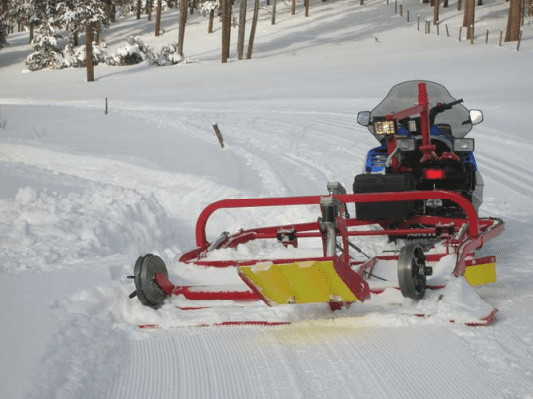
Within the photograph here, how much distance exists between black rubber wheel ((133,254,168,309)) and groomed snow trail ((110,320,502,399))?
Result: 0.95 feet

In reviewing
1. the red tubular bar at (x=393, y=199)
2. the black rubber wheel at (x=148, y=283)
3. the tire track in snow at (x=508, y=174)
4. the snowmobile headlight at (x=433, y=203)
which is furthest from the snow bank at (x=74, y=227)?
the tire track in snow at (x=508, y=174)

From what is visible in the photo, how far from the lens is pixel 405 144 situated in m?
7.50

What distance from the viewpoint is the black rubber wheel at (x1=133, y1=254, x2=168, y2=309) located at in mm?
5180

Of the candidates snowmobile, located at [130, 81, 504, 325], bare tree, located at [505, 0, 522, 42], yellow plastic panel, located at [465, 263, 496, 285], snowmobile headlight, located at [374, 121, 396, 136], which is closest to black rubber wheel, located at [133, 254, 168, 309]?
snowmobile, located at [130, 81, 504, 325]

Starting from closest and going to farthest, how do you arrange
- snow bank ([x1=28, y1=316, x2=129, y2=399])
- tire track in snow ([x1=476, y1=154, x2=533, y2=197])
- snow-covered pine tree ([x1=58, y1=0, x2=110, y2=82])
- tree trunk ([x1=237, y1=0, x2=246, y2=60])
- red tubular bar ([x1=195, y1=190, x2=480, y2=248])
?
snow bank ([x1=28, y1=316, x2=129, y2=399])
red tubular bar ([x1=195, y1=190, x2=480, y2=248])
tire track in snow ([x1=476, y1=154, x2=533, y2=197])
snow-covered pine tree ([x1=58, y1=0, x2=110, y2=82])
tree trunk ([x1=237, y1=0, x2=246, y2=60])

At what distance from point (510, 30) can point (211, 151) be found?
28166 mm

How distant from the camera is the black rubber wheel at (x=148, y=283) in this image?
5180 mm

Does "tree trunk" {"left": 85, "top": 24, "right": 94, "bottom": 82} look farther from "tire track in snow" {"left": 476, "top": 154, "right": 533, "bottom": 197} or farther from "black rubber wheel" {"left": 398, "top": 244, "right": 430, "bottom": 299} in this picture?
"black rubber wheel" {"left": 398, "top": 244, "right": 430, "bottom": 299}

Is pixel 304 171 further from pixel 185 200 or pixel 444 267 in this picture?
pixel 444 267

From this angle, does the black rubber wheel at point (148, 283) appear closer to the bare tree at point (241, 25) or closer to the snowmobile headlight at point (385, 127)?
the snowmobile headlight at point (385, 127)

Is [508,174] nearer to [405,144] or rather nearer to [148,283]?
[405,144]

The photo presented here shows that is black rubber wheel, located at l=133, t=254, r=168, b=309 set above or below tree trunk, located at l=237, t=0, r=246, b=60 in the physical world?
above

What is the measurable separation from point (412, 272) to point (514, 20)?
1477 inches

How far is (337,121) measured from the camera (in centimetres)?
2088
